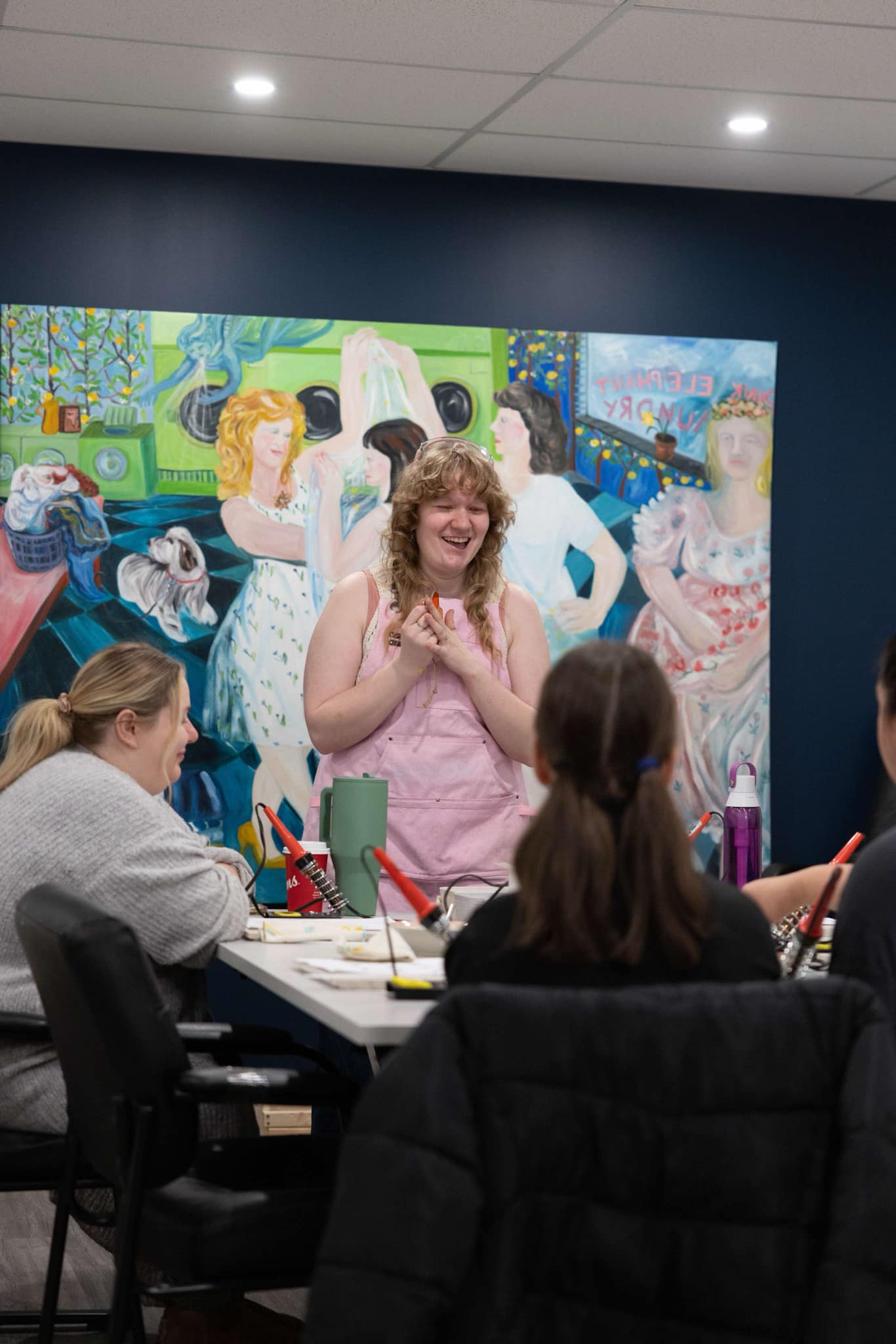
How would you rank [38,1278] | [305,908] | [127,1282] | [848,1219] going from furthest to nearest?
1. [38,1278]
2. [305,908]
3. [127,1282]
4. [848,1219]

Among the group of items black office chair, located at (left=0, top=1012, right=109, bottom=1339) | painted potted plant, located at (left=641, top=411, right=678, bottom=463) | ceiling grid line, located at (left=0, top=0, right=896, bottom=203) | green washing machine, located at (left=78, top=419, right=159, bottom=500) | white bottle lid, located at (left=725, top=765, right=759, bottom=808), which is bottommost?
black office chair, located at (left=0, top=1012, right=109, bottom=1339)

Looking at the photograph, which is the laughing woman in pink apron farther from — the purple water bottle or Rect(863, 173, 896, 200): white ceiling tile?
Rect(863, 173, 896, 200): white ceiling tile

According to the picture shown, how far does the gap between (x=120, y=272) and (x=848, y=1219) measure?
3.59 meters

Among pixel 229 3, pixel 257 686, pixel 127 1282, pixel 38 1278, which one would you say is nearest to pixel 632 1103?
pixel 127 1282

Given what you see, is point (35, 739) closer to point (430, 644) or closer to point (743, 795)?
point (430, 644)

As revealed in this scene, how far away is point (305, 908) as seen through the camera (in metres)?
2.89

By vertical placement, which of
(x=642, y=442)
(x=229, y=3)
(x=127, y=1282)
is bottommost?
(x=127, y=1282)

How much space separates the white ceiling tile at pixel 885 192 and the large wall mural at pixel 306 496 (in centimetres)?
61

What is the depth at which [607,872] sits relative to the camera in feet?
5.21

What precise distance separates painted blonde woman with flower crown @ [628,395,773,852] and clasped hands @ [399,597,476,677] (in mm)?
1750

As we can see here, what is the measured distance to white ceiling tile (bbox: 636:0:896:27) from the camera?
10.8ft

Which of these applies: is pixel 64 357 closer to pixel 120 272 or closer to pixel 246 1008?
pixel 120 272

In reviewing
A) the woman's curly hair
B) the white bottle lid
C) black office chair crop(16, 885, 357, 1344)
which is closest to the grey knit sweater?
black office chair crop(16, 885, 357, 1344)

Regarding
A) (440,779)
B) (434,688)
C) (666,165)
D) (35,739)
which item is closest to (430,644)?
(434,688)
